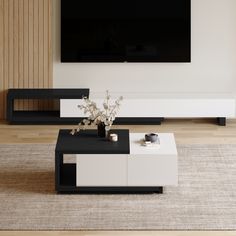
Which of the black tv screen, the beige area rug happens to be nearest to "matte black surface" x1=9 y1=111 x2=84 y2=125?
the black tv screen

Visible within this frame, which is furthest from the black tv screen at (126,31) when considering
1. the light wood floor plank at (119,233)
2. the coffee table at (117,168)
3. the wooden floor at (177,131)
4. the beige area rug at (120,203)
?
the light wood floor plank at (119,233)

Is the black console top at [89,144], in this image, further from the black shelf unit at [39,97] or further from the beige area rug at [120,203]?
the black shelf unit at [39,97]

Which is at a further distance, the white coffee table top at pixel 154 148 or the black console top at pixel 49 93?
the black console top at pixel 49 93

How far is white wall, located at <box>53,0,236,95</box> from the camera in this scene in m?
8.11

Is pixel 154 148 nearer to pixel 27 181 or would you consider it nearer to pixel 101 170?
pixel 101 170

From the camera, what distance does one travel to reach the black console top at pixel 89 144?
5.23m

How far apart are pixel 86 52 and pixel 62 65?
0.33 m

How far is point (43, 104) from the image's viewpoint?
8.26 m

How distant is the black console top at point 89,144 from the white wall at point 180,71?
2458 millimetres

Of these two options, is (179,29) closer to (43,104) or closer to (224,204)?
(43,104)

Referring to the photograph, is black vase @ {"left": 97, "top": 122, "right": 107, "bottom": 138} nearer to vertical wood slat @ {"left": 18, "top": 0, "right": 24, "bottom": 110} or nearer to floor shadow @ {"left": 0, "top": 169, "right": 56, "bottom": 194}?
floor shadow @ {"left": 0, "top": 169, "right": 56, "bottom": 194}

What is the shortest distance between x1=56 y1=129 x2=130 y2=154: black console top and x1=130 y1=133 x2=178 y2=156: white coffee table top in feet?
0.18

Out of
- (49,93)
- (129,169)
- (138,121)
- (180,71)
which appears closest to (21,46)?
(49,93)

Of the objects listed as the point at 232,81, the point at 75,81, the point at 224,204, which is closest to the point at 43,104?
the point at 75,81
